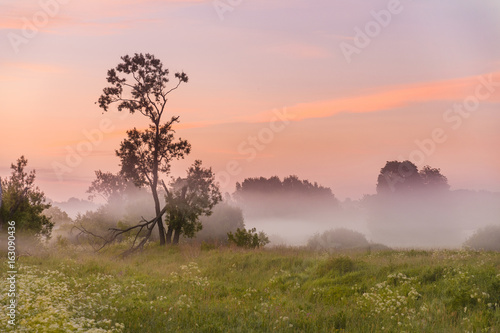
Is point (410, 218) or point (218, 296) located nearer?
point (218, 296)

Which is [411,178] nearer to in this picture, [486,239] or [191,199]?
[486,239]

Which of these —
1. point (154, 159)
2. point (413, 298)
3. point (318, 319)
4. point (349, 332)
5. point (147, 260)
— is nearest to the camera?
point (349, 332)

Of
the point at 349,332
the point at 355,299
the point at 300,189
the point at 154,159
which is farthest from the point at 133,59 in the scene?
the point at 300,189

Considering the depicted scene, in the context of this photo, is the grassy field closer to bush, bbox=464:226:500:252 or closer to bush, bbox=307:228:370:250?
bush, bbox=464:226:500:252

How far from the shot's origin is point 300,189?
328ft

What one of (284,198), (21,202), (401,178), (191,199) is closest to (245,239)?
(191,199)

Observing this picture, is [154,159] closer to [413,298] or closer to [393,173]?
[413,298]

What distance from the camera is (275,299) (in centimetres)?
1452

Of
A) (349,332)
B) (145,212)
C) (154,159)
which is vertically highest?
(154,159)

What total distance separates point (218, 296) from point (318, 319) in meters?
4.54

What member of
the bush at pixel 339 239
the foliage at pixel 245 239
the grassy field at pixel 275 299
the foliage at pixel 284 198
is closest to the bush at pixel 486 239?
the bush at pixel 339 239

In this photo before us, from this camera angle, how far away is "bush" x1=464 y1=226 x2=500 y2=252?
4047cm

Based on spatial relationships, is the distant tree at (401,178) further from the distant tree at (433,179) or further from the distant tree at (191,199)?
the distant tree at (191,199)

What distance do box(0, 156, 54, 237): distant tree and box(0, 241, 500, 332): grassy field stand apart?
8.62 meters
